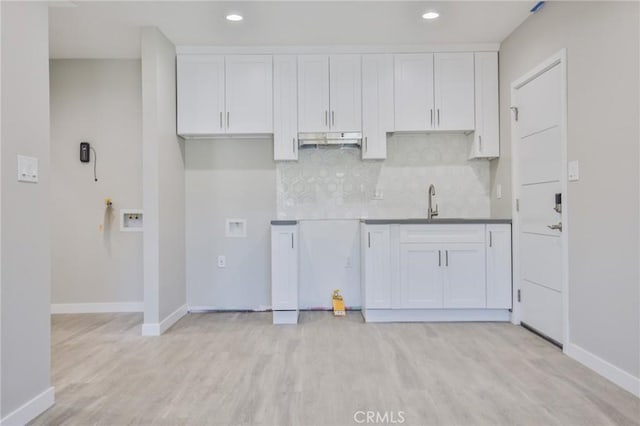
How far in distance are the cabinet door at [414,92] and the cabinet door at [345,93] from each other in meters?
0.38

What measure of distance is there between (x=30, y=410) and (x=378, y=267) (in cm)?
253

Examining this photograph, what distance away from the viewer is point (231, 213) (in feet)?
13.2

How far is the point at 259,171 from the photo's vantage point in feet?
13.1

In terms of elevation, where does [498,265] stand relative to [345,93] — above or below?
below

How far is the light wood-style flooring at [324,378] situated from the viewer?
188 cm

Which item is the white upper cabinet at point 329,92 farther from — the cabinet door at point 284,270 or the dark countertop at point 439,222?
the cabinet door at point 284,270

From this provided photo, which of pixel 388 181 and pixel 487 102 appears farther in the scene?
pixel 388 181

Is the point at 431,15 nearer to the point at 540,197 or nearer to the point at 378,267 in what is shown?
the point at 540,197

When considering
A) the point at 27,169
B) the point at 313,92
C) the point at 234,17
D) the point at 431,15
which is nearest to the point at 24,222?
the point at 27,169

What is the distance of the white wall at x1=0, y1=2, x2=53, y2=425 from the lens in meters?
1.72

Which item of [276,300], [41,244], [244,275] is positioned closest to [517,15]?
[276,300]

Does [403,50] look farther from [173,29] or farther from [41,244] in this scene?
[41,244]

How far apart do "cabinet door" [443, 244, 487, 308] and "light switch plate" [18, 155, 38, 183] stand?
9.77ft

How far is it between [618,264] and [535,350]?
894 millimetres
